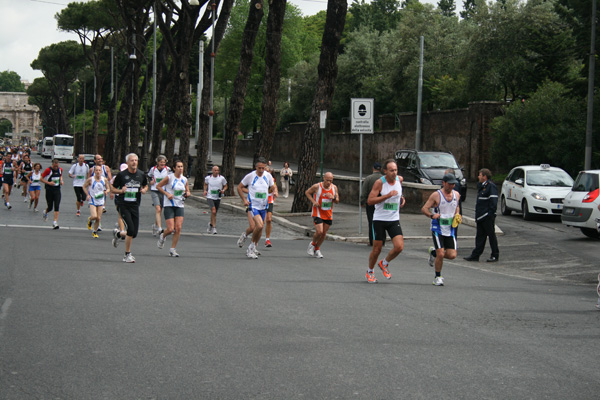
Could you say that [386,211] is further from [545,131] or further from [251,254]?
[545,131]

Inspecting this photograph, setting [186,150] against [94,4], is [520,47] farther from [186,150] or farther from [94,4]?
[94,4]

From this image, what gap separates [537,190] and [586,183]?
419 centimetres

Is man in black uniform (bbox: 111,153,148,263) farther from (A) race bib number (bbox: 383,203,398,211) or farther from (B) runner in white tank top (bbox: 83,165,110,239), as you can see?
(B) runner in white tank top (bbox: 83,165,110,239)

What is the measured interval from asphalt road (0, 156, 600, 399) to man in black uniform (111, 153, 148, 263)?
61cm

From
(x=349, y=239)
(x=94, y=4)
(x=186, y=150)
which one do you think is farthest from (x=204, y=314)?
(x=94, y=4)

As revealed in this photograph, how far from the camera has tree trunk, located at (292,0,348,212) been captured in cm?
2358

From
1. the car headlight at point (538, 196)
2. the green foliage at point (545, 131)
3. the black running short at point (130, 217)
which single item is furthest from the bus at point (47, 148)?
the black running short at point (130, 217)

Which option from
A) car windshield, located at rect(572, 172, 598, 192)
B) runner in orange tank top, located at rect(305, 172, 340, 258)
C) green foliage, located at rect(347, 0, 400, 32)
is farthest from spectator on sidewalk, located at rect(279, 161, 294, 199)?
green foliage, located at rect(347, 0, 400, 32)

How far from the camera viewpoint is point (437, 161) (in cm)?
3127

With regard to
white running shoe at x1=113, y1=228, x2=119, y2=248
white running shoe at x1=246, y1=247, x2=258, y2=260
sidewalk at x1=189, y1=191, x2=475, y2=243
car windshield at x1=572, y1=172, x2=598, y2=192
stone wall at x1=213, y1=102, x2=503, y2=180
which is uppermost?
stone wall at x1=213, y1=102, x2=503, y2=180

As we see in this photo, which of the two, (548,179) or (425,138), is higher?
(425,138)

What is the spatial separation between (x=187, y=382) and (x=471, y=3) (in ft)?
390

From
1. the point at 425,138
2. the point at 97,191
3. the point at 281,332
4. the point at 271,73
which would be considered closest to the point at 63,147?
the point at 425,138

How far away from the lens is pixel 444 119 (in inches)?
1879
